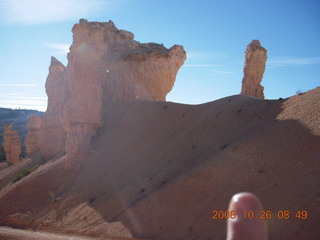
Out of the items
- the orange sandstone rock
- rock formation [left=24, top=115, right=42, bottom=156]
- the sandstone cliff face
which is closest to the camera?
the orange sandstone rock

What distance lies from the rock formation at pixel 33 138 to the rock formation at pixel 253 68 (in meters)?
21.0

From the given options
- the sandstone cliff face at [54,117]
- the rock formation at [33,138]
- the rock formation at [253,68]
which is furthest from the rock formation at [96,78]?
the rock formation at [253,68]

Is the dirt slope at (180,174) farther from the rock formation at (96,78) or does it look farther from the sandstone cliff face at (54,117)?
the sandstone cliff face at (54,117)

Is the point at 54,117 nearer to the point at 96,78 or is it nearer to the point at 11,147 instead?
the point at 96,78

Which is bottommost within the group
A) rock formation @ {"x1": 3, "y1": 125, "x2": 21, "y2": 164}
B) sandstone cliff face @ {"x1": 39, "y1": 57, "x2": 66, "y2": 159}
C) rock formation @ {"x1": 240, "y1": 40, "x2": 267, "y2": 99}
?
rock formation @ {"x1": 3, "y1": 125, "x2": 21, "y2": 164}

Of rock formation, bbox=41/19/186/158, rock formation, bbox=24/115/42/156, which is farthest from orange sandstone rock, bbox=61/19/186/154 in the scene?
rock formation, bbox=24/115/42/156

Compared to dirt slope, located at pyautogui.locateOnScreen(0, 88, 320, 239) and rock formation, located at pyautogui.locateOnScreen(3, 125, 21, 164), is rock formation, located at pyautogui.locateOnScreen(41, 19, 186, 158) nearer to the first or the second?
dirt slope, located at pyautogui.locateOnScreen(0, 88, 320, 239)

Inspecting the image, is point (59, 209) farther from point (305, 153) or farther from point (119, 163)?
point (305, 153)

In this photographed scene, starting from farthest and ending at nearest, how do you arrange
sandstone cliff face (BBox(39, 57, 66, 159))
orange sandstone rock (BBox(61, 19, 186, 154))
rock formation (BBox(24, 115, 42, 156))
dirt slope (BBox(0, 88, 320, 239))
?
rock formation (BBox(24, 115, 42, 156)), sandstone cliff face (BBox(39, 57, 66, 159)), orange sandstone rock (BBox(61, 19, 186, 154)), dirt slope (BBox(0, 88, 320, 239))

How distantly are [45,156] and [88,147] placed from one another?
870 cm

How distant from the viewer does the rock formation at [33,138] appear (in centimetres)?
2997

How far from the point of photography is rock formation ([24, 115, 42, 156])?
2997 centimetres

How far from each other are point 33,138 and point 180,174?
2340cm

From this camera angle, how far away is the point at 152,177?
1396 centimetres
